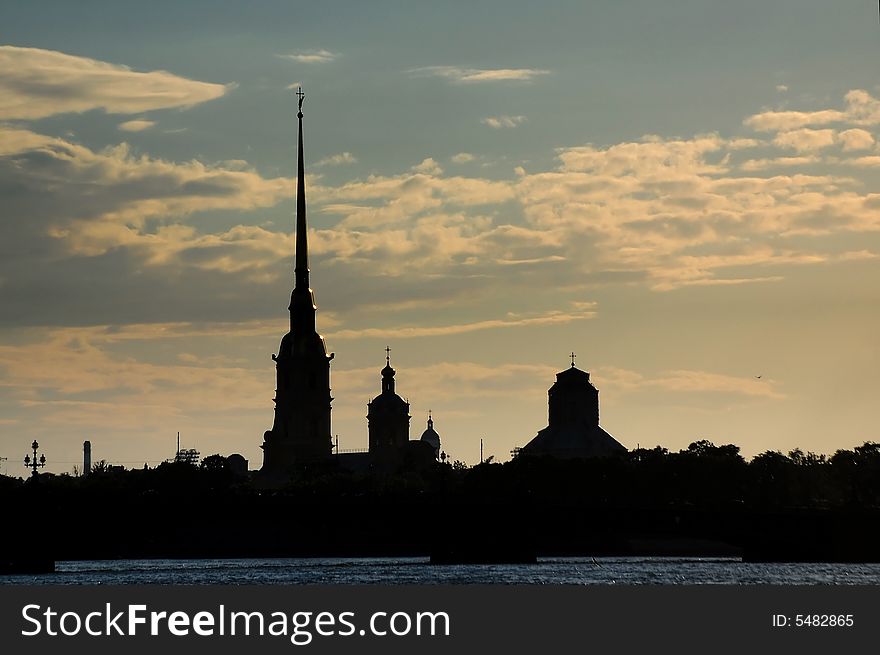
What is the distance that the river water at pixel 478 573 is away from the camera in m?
151

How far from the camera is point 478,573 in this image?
158250 mm

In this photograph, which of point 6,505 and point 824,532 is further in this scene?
point 6,505

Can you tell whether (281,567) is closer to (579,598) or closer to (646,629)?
(579,598)

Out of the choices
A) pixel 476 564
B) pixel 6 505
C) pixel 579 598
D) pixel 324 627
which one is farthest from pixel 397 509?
pixel 324 627

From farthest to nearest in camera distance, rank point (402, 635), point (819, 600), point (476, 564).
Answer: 1. point (476, 564)
2. point (819, 600)
3. point (402, 635)

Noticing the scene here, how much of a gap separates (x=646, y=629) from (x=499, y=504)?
87825 mm

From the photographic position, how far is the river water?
494 feet

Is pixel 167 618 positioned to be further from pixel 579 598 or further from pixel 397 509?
pixel 397 509

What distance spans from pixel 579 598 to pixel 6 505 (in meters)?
79.1

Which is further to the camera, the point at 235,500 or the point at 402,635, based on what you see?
the point at 235,500

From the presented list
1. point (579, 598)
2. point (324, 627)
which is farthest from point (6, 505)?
point (324, 627)

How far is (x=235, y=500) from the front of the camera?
183125mm

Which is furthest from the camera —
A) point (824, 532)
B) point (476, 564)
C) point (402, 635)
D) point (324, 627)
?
point (476, 564)

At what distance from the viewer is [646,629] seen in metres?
86.9
